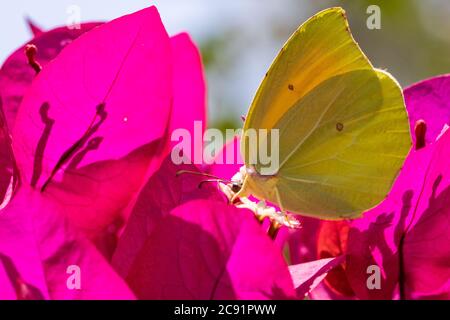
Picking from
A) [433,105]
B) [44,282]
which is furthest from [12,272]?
[433,105]

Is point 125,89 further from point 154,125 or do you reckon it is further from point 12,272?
point 12,272

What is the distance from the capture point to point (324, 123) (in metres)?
0.93

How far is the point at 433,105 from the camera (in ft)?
2.78

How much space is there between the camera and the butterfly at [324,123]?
853mm

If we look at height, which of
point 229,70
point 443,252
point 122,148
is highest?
point 229,70

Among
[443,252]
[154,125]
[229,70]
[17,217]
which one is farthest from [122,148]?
[229,70]

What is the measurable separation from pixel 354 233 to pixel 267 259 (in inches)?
7.3

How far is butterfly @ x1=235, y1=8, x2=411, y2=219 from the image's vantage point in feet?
2.80

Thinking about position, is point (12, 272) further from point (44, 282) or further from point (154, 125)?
point (154, 125)

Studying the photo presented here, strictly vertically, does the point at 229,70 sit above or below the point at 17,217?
above
